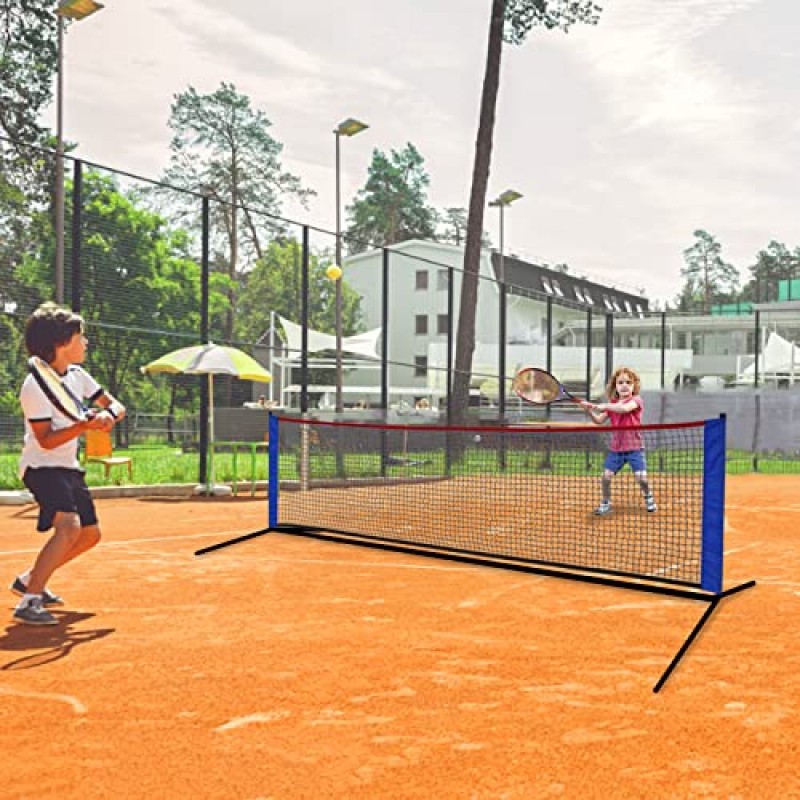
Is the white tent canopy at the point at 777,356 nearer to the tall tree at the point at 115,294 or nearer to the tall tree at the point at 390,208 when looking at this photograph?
the tall tree at the point at 115,294

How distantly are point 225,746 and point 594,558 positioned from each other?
16.1 ft

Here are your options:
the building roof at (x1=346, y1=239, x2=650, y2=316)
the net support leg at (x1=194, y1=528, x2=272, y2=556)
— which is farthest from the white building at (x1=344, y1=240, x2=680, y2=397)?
the net support leg at (x1=194, y1=528, x2=272, y2=556)

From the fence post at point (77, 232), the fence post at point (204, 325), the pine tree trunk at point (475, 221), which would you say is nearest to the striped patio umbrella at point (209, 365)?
the fence post at point (204, 325)

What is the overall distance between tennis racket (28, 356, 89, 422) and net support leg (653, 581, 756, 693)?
11.1ft

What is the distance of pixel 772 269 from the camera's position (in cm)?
11156

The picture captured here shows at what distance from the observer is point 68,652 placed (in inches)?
196

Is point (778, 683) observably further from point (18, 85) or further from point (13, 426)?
point (18, 85)

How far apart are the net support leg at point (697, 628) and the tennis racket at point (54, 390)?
339 centimetres

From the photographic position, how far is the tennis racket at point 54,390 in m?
5.38

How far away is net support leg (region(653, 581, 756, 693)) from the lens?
4555mm

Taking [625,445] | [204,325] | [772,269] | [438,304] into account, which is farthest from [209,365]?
[772,269]

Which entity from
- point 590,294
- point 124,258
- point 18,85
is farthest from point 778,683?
point 590,294

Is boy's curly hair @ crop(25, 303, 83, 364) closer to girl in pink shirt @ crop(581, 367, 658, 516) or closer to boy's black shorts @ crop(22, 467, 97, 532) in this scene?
boy's black shorts @ crop(22, 467, 97, 532)

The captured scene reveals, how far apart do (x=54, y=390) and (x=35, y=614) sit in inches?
52.2
